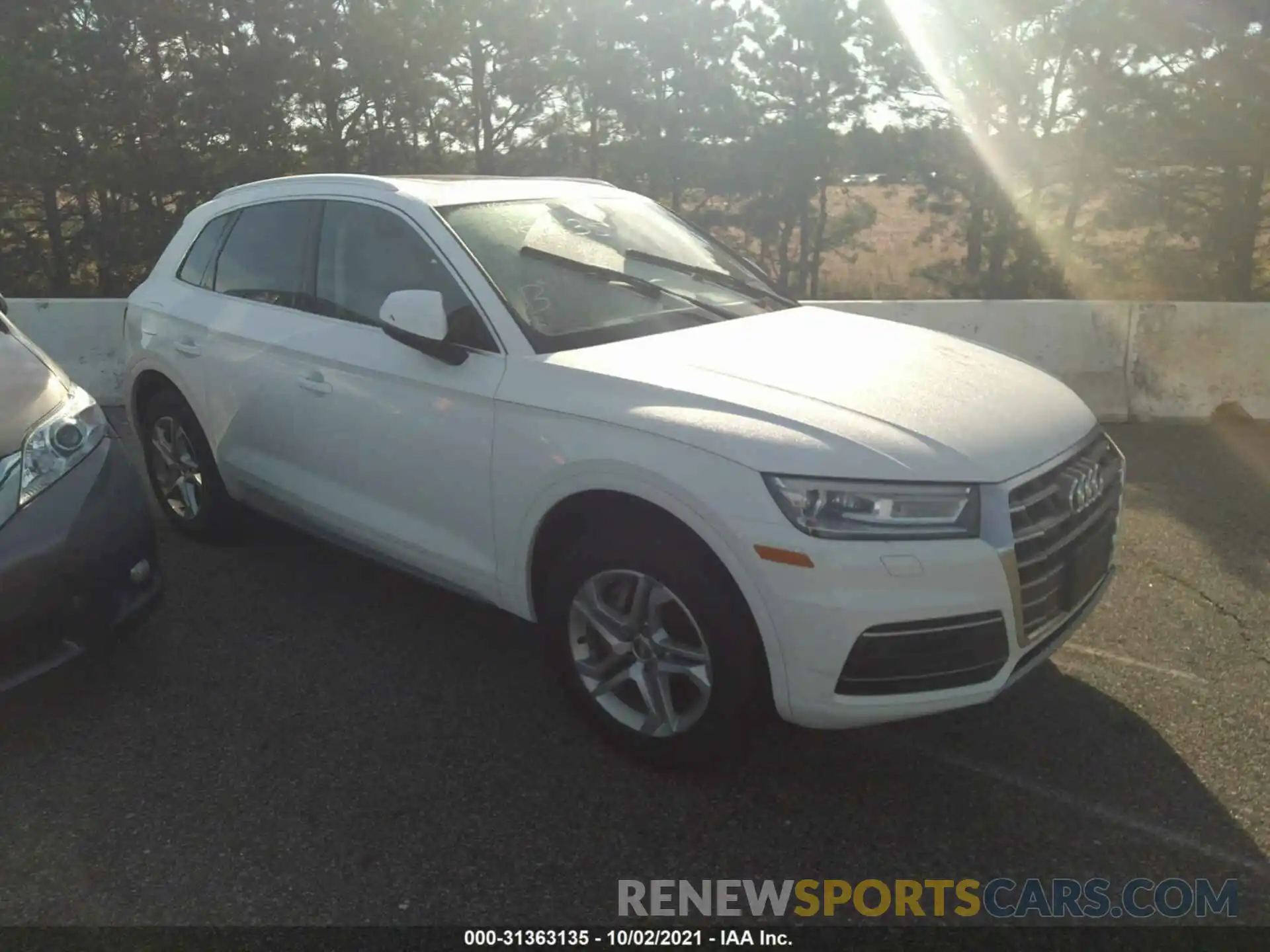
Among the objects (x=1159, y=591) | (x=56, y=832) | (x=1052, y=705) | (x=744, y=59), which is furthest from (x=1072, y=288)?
(x=56, y=832)

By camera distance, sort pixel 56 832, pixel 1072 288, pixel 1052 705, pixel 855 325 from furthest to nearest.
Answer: pixel 1072 288 → pixel 855 325 → pixel 1052 705 → pixel 56 832

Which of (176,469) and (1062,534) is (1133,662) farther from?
(176,469)

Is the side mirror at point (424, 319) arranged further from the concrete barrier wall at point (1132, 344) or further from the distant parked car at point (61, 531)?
the concrete barrier wall at point (1132, 344)

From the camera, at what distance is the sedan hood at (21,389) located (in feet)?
10.7

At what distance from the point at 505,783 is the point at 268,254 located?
8.40 ft

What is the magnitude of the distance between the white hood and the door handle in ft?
3.24

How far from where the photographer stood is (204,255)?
476 cm

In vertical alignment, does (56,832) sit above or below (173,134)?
below

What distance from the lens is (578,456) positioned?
293cm

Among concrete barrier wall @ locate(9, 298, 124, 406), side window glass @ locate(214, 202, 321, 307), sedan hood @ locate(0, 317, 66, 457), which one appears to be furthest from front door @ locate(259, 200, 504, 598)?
concrete barrier wall @ locate(9, 298, 124, 406)

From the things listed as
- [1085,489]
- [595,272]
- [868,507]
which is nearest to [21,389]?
[595,272]

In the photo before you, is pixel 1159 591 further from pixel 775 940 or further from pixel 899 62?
pixel 899 62

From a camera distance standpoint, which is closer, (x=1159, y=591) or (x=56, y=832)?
(x=56, y=832)

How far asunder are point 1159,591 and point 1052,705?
1.25 metres
